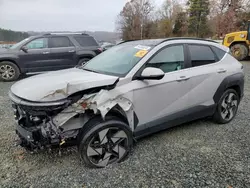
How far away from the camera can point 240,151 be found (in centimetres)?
297

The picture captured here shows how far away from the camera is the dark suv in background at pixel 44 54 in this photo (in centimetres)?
772

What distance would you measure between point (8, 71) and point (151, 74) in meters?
6.97

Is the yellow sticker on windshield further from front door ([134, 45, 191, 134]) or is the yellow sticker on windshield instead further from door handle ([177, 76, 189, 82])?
door handle ([177, 76, 189, 82])

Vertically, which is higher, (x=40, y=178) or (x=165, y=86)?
(x=165, y=86)

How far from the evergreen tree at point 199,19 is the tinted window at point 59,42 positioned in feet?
126

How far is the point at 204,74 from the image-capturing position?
3.38 meters

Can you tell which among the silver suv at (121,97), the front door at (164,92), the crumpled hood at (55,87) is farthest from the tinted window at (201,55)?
the crumpled hood at (55,87)

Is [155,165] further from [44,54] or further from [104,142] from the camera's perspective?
[44,54]

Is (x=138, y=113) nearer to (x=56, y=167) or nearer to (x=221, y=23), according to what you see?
(x=56, y=167)

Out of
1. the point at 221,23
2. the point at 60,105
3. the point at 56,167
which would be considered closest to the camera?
the point at 60,105

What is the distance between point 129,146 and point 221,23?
114 ft

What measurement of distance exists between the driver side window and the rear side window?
6.05 meters

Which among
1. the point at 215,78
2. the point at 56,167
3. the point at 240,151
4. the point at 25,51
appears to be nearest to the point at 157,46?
the point at 215,78

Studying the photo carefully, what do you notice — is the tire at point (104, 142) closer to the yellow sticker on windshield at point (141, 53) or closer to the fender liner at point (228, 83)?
the yellow sticker on windshield at point (141, 53)
